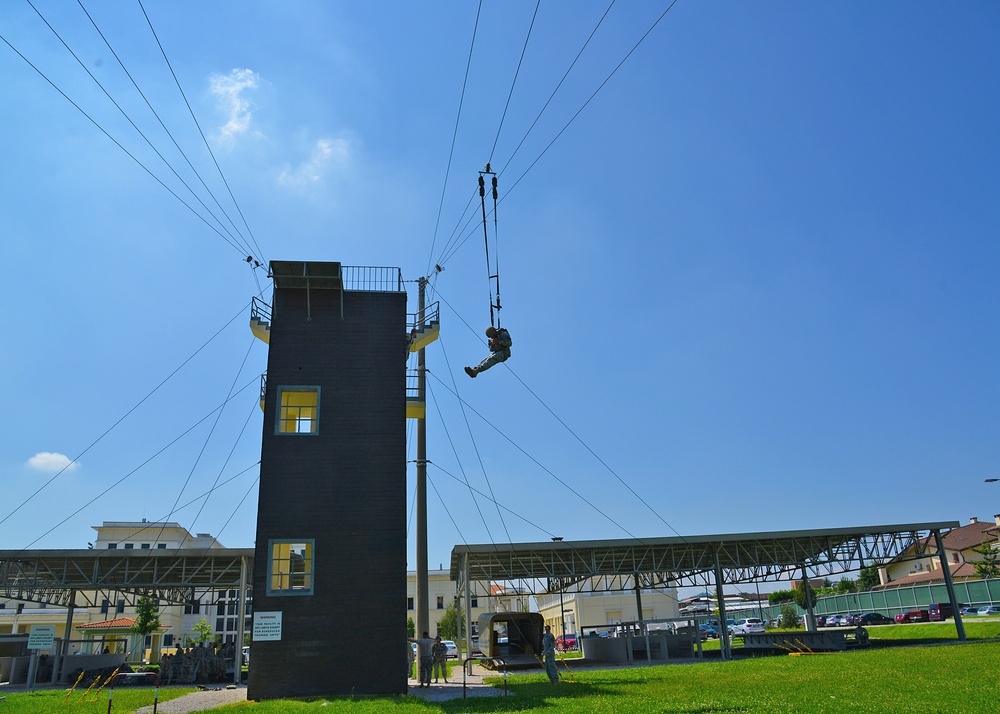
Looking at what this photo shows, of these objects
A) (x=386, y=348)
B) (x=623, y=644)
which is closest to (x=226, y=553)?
(x=386, y=348)

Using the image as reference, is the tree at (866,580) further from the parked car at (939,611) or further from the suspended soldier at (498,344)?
the suspended soldier at (498,344)

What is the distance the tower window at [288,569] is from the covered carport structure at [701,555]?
12.1 metres

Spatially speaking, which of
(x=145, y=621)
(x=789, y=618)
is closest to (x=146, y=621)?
(x=145, y=621)

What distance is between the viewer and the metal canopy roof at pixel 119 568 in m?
29.1

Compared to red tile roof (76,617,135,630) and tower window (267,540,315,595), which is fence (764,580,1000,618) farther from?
red tile roof (76,617,135,630)

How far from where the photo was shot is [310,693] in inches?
741

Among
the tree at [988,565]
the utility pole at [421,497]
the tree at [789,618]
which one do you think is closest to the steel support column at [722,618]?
the utility pole at [421,497]

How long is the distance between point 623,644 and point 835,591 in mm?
60667

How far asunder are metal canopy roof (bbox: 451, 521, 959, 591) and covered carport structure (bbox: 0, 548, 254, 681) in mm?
9871

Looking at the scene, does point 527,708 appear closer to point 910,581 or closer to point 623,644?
point 623,644

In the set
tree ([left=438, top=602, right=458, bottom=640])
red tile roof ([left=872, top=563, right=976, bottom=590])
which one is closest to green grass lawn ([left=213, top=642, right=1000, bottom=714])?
red tile roof ([left=872, top=563, right=976, bottom=590])

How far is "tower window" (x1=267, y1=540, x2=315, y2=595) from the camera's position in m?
19.6

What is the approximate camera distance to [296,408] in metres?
22.3

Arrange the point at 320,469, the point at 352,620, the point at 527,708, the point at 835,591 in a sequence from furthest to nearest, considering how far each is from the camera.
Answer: the point at 835,591
the point at 320,469
the point at 352,620
the point at 527,708
